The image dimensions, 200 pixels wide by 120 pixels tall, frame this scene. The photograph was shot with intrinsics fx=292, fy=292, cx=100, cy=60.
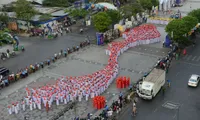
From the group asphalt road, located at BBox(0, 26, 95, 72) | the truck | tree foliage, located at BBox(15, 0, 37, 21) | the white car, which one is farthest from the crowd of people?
tree foliage, located at BBox(15, 0, 37, 21)

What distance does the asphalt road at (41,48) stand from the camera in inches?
1564

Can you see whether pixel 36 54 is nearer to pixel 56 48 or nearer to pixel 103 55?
pixel 56 48

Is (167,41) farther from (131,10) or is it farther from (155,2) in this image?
(155,2)

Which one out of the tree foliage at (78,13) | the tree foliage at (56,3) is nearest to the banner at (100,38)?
the tree foliage at (78,13)

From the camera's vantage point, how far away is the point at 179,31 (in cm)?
3931

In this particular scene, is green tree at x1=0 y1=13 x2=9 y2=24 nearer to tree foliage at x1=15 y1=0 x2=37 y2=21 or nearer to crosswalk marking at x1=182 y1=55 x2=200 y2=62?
tree foliage at x1=15 y1=0 x2=37 y2=21

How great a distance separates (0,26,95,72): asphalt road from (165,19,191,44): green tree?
14829 millimetres

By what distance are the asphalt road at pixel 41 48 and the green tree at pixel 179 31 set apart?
1483 cm

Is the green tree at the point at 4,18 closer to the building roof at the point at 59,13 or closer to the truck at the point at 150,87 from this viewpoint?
the building roof at the point at 59,13

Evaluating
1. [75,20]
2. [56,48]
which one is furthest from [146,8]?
[56,48]

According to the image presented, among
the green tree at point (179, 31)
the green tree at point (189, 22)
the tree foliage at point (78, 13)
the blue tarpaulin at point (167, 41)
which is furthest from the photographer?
the tree foliage at point (78, 13)

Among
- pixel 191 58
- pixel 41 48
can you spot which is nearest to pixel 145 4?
pixel 191 58

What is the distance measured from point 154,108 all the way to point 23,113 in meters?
12.2

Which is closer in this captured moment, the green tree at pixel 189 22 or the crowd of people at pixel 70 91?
the crowd of people at pixel 70 91
